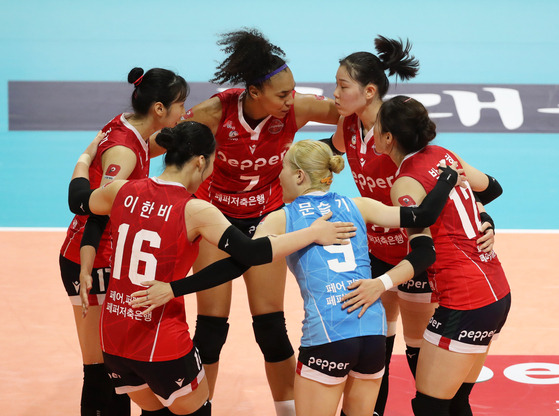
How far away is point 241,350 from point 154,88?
8.62 ft

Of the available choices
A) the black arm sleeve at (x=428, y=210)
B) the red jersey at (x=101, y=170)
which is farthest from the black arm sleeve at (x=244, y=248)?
the red jersey at (x=101, y=170)

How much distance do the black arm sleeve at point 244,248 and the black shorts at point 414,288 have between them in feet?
4.80

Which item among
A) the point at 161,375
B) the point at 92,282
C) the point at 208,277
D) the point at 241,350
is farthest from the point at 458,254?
the point at 241,350

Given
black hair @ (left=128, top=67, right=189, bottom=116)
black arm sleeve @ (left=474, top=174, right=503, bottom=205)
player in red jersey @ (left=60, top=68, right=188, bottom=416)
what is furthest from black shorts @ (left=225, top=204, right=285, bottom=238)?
black arm sleeve @ (left=474, top=174, right=503, bottom=205)

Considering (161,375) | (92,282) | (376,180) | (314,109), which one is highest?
(314,109)

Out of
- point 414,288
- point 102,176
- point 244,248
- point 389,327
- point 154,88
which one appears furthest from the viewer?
point 389,327

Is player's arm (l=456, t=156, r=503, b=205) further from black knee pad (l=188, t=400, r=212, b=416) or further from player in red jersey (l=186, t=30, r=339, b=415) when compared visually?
black knee pad (l=188, t=400, r=212, b=416)

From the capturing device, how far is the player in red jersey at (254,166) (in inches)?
187

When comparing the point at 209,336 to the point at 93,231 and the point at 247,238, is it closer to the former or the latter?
the point at 93,231

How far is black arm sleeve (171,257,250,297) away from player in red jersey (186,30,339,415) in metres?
1.19

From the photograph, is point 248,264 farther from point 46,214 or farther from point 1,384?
point 46,214

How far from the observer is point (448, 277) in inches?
154

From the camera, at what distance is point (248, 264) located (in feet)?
11.5

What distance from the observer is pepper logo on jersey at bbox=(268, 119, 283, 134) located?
500cm
